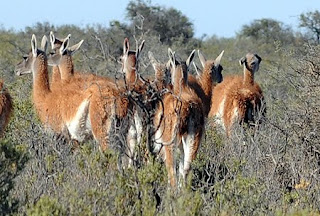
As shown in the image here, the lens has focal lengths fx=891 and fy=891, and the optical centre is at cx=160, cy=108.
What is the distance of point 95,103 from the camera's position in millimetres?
10836

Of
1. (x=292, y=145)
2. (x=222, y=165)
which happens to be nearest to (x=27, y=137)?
(x=222, y=165)

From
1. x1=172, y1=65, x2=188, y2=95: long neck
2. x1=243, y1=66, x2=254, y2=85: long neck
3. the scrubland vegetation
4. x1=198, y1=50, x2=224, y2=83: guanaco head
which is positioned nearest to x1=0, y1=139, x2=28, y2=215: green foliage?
the scrubland vegetation

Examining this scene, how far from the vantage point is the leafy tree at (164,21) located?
3784 centimetres

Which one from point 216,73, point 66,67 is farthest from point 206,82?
point 66,67

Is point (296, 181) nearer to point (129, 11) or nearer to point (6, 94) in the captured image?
point (6, 94)

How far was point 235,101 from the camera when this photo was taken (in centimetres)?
1395

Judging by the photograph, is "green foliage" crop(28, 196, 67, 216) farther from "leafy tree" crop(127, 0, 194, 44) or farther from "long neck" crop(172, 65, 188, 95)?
"leafy tree" crop(127, 0, 194, 44)

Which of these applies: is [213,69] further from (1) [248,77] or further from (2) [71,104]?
(2) [71,104]

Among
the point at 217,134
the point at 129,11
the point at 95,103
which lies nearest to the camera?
the point at 95,103

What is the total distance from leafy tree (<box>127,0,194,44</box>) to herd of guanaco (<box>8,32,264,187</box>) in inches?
909

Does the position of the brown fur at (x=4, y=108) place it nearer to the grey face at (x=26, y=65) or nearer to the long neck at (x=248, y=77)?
the grey face at (x=26, y=65)

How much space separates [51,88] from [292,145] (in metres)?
3.88

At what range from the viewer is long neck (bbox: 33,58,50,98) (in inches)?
483

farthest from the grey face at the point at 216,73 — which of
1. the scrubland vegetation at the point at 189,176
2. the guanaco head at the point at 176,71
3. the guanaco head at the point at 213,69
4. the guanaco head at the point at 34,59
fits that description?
the guanaco head at the point at 176,71
